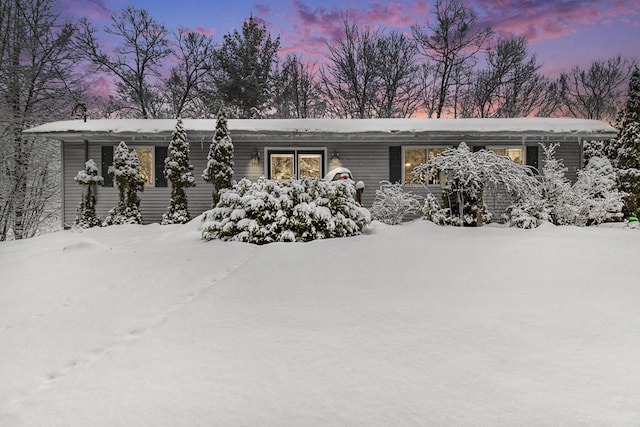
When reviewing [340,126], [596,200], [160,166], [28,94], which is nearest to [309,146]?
[340,126]

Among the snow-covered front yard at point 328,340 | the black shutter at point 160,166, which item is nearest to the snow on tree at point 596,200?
the snow-covered front yard at point 328,340

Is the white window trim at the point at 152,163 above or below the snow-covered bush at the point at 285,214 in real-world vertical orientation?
above

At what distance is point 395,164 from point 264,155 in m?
4.01

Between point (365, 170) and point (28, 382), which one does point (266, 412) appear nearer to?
point (28, 382)

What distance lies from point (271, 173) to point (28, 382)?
1003 cm

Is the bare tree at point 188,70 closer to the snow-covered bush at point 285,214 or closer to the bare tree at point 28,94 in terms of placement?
the bare tree at point 28,94

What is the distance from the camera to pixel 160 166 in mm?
11539

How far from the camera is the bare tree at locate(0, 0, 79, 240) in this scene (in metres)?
11.7

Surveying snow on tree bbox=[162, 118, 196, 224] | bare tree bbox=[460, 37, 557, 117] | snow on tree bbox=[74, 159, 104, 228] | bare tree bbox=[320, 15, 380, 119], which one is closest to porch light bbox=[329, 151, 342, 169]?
snow on tree bbox=[162, 118, 196, 224]

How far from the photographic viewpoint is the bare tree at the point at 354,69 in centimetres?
2047

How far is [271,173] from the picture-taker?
11844mm

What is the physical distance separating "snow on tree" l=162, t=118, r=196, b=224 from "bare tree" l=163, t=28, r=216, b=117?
9858 millimetres

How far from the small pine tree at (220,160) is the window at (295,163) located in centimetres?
168

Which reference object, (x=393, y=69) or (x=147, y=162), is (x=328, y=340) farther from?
(x=393, y=69)
